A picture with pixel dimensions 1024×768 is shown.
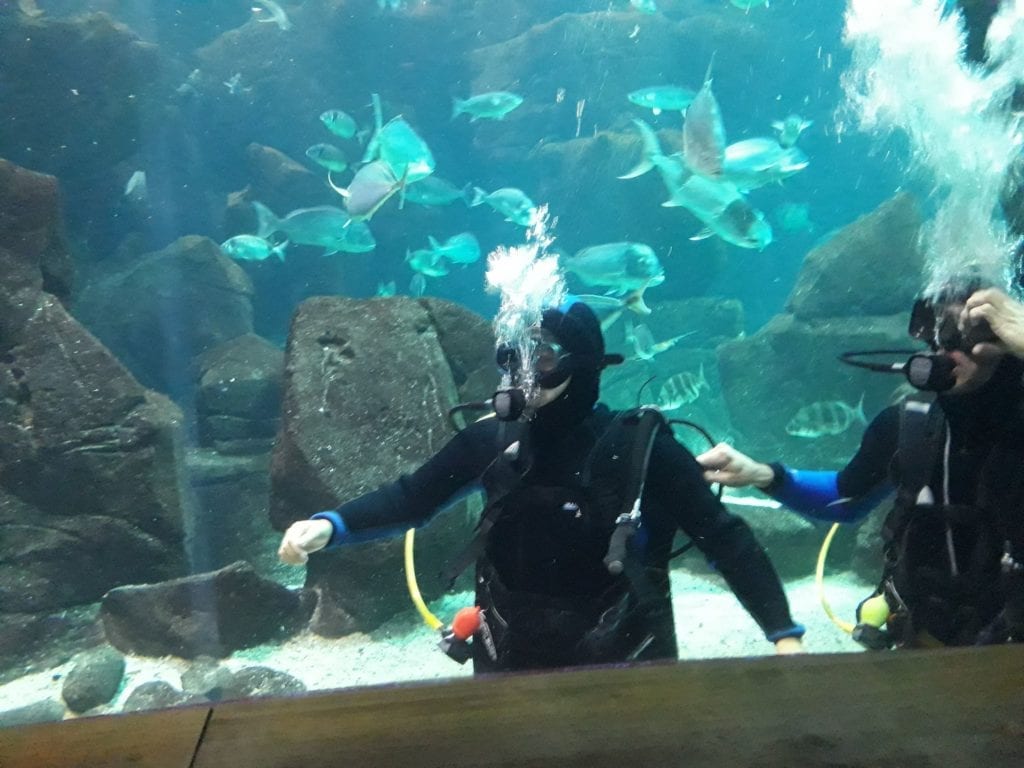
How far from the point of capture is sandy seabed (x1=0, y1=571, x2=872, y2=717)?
4.19 metres

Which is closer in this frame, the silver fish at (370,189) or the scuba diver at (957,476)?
the scuba diver at (957,476)

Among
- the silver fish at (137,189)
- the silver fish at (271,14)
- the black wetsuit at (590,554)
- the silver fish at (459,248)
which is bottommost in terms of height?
the black wetsuit at (590,554)

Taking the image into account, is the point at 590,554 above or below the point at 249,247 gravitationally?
below

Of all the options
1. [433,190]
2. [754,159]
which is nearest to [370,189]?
[754,159]

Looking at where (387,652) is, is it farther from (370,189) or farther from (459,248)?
(459,248)

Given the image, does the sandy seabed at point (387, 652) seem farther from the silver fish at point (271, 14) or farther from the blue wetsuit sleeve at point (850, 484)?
the silver fish at point (271, 14)

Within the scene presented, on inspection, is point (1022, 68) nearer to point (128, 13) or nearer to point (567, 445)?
point (567, 445)

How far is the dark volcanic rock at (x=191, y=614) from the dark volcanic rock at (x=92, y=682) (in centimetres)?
39

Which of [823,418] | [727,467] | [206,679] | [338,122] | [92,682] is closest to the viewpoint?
[727,467]

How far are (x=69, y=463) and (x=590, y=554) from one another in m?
4.86

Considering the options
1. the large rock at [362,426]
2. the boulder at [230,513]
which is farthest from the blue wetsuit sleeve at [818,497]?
the boulder at [230,513]

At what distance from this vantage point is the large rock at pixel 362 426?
4.99 meters

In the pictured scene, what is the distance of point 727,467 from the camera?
7.07ft

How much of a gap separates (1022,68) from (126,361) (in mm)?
13179
